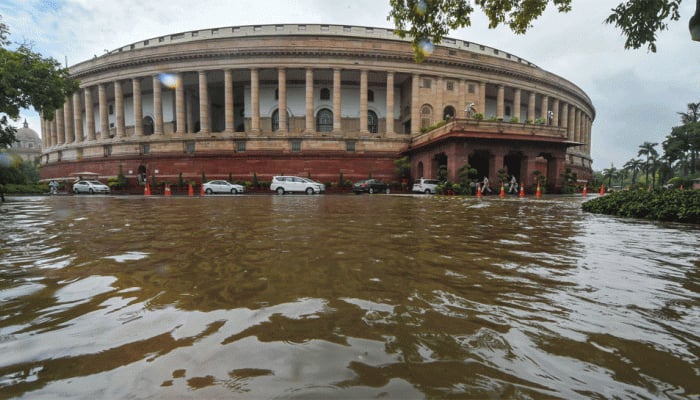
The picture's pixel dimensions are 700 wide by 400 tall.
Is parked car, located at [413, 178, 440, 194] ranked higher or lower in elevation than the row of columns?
lower

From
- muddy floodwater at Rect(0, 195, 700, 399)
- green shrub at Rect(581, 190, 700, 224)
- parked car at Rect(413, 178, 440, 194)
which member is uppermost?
parked car at Rect(413, 178, 440, 194)

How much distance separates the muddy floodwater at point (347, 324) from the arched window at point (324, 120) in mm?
35030

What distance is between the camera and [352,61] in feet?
112

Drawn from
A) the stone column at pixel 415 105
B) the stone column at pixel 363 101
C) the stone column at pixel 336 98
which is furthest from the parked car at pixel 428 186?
the stone column at pixel 336 98

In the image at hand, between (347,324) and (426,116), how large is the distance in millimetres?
36705

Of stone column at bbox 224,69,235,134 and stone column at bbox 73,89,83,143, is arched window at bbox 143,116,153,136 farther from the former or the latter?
stone column at bbox 224,69,235,134

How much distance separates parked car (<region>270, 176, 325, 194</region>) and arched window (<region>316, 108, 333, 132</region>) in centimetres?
1272

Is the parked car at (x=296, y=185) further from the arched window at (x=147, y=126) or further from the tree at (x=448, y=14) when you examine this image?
the arched window at (x=147, y=126)

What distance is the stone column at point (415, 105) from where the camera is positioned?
35138 mm

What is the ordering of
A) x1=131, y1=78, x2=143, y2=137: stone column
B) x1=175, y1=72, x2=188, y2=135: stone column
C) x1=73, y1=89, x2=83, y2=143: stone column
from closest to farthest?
1. x1=175, y1=72, x2=188, y2=135: stone column
2. x1=131, y1=78, x2=143, y2=137: stone column
3. x1=73, y1=89, x2=83, y2=143: stone column

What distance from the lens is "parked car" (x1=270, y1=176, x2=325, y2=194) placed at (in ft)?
86.3

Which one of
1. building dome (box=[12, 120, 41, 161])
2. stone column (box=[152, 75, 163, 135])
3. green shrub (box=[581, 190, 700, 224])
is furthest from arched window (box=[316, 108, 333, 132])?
building dome (box=[12, 120, 41, 161])

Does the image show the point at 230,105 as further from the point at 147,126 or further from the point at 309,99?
the point at 147,126

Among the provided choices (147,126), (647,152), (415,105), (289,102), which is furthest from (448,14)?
(647,152)
